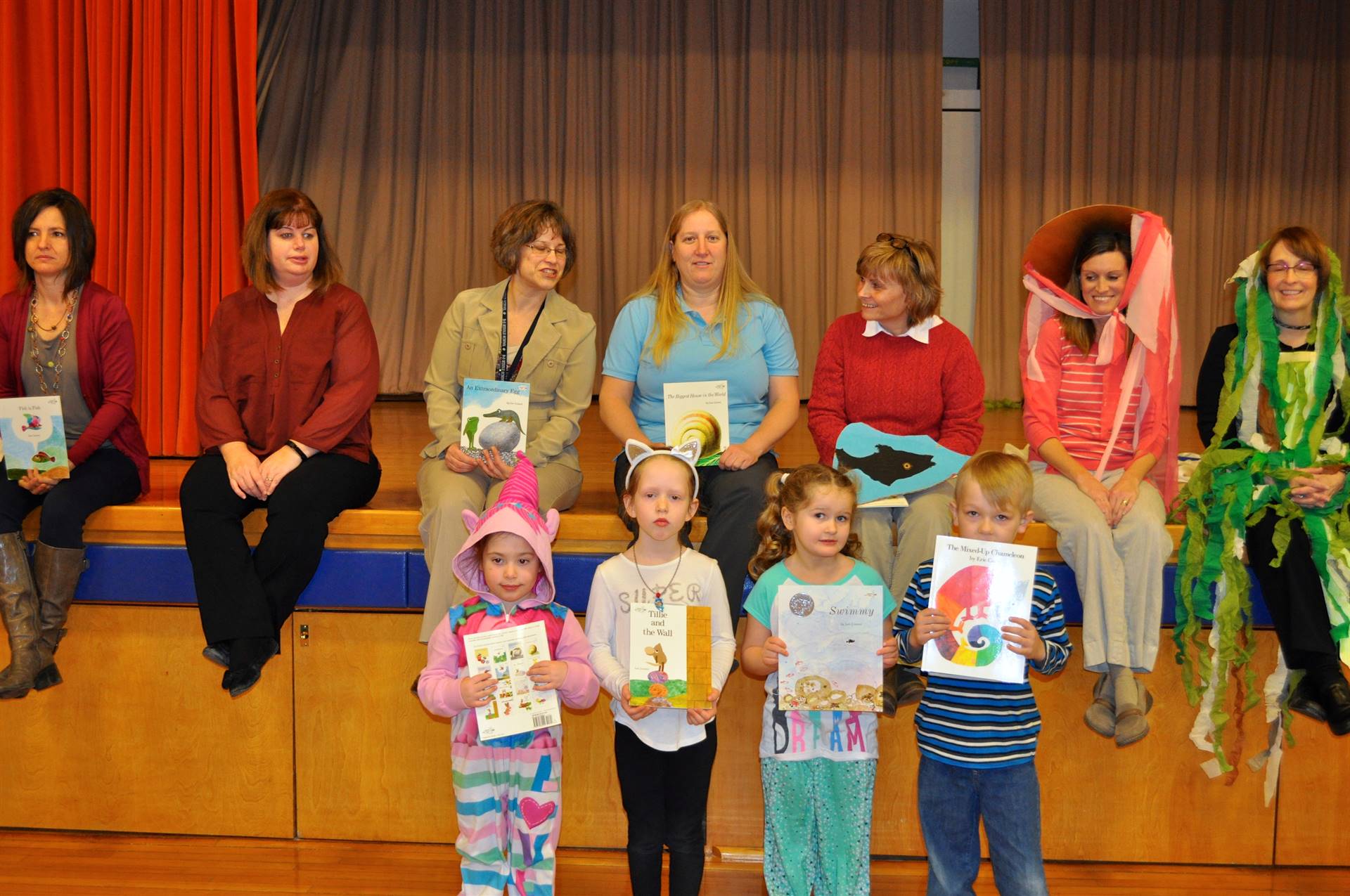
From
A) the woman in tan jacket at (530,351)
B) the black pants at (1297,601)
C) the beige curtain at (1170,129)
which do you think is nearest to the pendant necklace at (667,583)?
the woman in tan jacket at (530,351)

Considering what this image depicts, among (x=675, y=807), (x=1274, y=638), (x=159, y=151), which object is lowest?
(x=675, y=807)

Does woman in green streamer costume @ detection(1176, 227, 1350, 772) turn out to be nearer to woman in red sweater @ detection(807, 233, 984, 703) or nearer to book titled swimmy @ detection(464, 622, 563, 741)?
woman in red sweater @ detection(807, 233, 984, 703)

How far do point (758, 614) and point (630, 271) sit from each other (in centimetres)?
757

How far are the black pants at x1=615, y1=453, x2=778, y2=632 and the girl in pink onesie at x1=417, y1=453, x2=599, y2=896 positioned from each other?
21.8 inches

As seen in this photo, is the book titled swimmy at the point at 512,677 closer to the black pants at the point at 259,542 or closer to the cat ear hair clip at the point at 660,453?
the cat ear hair clip at the point at 660,453

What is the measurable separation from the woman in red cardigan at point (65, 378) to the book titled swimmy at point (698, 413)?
6.04ft

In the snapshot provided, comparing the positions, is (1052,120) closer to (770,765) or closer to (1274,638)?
(1274,638)

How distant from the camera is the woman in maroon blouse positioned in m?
3.44

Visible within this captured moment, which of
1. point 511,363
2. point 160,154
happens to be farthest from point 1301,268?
point 160,154

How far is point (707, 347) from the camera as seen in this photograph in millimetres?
3760

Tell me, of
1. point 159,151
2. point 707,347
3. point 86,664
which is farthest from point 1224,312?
point 86,664

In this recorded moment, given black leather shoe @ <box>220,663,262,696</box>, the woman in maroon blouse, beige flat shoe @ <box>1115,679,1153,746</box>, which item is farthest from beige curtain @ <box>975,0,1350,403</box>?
black leather shoe @ <box>220,663,262,696</box>

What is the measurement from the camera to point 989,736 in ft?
9.09

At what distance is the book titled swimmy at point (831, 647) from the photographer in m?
2.81
